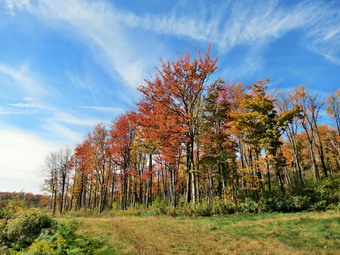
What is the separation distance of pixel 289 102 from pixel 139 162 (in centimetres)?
2336

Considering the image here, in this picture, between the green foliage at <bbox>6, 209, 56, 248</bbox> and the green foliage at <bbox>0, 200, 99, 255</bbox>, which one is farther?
the green foliage at <bbox>6, 209, 56, 248</bbox>

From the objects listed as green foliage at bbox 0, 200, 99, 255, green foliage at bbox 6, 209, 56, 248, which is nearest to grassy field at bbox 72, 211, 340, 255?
green foliage at bbox 0, 200, 99, 255

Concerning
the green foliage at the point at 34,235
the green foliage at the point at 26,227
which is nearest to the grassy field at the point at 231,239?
the green foliage at the point at 34,235

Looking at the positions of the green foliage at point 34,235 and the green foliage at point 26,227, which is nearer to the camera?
the green foliage at point 34,235

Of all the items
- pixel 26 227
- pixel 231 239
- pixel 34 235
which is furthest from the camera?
pixel 26 227

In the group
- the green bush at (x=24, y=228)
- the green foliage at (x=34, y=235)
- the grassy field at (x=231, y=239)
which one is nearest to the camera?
the grassy field at (x=231, y=239)

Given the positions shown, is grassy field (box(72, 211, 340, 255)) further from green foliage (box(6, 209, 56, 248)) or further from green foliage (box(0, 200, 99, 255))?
green foliage (box(6, 209, 56, 248))

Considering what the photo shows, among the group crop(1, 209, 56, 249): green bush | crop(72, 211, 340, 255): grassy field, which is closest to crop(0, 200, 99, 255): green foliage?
crop(1, 209, 56, 249): green bush

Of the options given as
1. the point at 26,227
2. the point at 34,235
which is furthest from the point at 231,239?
the point at 26,227

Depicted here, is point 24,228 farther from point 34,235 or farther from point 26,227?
point 34,235

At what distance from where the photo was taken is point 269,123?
64.1 ft

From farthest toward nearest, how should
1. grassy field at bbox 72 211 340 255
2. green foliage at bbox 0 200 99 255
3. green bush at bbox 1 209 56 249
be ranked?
1. green bush at bbox 1 209 56 249
2. green foliage at bbox 0 200 99 255
3. grassy field at bbox 72 211 340 255

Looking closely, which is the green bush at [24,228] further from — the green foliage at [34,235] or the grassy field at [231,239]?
the grassy field at [231,239]

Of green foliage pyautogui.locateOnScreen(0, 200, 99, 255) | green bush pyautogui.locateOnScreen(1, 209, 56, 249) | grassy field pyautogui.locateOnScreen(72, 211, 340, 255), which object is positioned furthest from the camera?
green bush pyautogui.locateOnScreen(1, 209, 56, 249)
